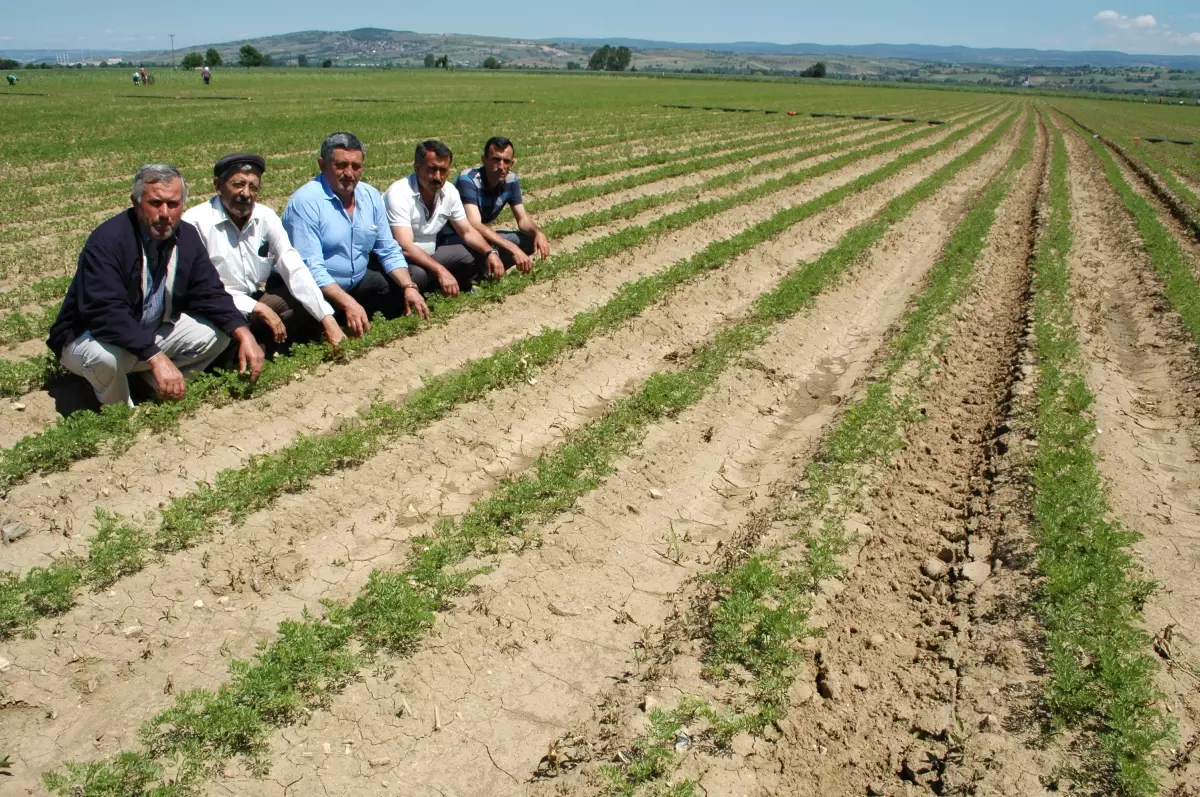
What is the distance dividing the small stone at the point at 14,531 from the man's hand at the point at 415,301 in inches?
134

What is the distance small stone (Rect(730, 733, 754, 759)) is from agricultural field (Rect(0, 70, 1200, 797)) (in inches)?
0.4

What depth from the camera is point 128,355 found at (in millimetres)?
5160

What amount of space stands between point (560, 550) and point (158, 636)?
1918 mm

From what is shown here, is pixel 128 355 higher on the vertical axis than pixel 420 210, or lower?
lower

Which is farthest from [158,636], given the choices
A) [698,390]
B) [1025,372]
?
[1025,372]

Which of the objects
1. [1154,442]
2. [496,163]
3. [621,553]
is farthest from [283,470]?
[1154,442]

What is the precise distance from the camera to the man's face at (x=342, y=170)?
6.11 meters

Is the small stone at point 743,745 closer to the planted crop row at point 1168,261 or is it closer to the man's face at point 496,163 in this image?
the man's face at point 496,163

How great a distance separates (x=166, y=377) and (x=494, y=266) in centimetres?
362

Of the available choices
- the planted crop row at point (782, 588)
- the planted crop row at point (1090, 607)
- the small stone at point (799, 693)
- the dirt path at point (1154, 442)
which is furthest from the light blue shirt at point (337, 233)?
the dirt path at point (1154, 442)

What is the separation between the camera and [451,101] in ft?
134

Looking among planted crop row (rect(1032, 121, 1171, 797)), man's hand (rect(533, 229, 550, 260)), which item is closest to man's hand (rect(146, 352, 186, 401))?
man's hand (rect(533, 229, 550, 260))

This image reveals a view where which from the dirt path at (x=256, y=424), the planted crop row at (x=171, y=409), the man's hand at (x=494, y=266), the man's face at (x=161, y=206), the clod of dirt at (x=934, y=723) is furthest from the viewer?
the man's hand at (x=494, y=266)

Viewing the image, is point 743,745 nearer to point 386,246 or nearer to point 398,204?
point 386,246
